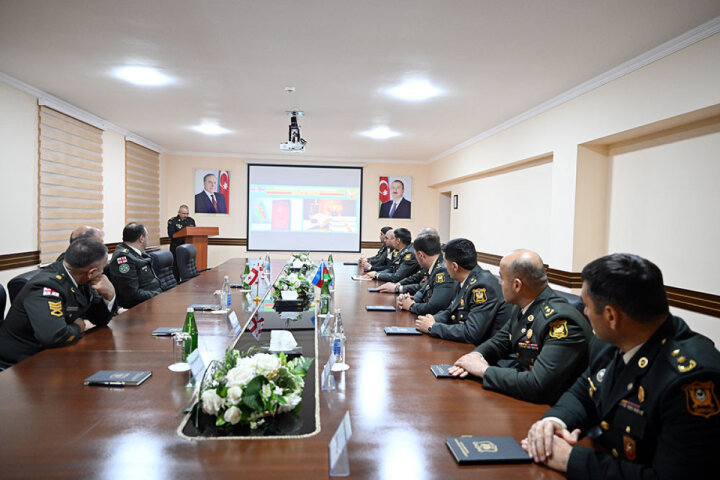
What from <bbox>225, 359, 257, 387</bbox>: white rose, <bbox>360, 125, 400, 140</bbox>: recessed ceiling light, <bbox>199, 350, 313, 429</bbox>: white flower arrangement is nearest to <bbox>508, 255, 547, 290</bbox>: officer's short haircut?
<bbox>199, 350, 313, 429</bbox>: white flower arrangement

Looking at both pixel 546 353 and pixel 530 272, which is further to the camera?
pixel 530 272

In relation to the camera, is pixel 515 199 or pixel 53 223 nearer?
pixel 53 223

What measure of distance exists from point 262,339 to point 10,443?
117cm

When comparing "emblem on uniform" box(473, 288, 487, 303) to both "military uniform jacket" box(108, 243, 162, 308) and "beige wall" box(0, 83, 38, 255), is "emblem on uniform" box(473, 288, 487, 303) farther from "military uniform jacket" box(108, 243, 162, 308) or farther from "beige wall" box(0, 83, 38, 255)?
"beige wall" box(0, 83, 38, 255)

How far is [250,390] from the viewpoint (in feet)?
4.29

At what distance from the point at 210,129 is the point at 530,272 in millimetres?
6503

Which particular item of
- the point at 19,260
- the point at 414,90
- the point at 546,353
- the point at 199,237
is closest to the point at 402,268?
the point at 414,90

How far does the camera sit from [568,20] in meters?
3.04

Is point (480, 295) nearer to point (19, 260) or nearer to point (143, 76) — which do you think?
point (143, 76)

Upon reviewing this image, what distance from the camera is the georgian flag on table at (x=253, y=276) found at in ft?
12.2

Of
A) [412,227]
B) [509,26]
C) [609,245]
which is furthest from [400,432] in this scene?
[412,227]

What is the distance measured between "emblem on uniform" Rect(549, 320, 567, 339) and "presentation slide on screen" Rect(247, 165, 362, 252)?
28.4ft

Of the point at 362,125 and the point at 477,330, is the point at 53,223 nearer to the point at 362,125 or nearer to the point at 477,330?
the point at 362,125

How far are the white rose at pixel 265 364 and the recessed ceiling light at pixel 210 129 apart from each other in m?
6.13
